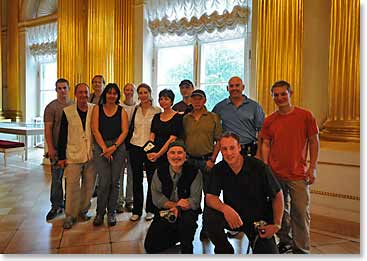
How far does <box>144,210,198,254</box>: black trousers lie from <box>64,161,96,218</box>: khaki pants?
90cm

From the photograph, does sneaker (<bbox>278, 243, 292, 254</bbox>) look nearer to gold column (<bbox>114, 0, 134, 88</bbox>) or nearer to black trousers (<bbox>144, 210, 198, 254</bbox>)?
black trousers (<bbox>144, 210, 198, 254</bbox>)

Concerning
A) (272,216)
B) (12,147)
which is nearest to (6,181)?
(12,147)

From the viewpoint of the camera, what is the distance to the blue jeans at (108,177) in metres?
3.17

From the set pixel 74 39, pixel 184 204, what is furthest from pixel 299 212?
pixel 74 39

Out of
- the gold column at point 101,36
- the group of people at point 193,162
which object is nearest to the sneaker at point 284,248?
the group of people at point 193,162

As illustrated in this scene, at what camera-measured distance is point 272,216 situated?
2189 mm

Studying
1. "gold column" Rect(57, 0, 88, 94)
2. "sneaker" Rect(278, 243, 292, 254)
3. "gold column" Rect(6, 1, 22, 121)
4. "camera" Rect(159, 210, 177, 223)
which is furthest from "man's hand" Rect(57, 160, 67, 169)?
"gold column" Rect(6, 1, 22, 121)

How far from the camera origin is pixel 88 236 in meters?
2.96

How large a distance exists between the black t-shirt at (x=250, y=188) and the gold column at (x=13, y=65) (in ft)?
24.4

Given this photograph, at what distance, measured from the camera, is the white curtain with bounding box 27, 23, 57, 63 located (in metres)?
7.56

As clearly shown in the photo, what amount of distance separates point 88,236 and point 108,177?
54 cm

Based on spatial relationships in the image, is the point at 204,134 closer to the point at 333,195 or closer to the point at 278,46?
the point at 333,195

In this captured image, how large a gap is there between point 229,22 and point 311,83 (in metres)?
1.59

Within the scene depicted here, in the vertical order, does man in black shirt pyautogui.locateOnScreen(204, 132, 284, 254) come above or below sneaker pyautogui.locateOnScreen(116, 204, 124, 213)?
above
